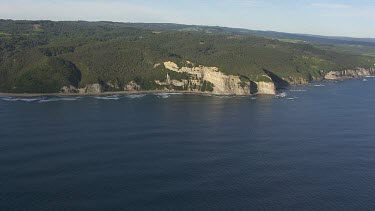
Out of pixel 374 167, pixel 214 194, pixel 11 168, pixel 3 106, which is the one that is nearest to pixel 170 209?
pixel 214 194

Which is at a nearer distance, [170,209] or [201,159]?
[170,209]

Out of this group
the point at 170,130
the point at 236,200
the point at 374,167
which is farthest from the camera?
the point at 170,130

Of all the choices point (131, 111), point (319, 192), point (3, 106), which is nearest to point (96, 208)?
point (319, 192)

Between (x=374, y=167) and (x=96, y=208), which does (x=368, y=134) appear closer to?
(x=374, y=167)

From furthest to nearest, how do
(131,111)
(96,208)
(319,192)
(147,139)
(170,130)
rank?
1. (131,111)
2. (170,130)
3. (147,139)
4. (319,192)
5. (96,208)

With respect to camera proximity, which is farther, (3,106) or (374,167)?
(3,106)

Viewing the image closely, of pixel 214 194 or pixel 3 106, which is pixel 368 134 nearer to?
pixel 214 194
